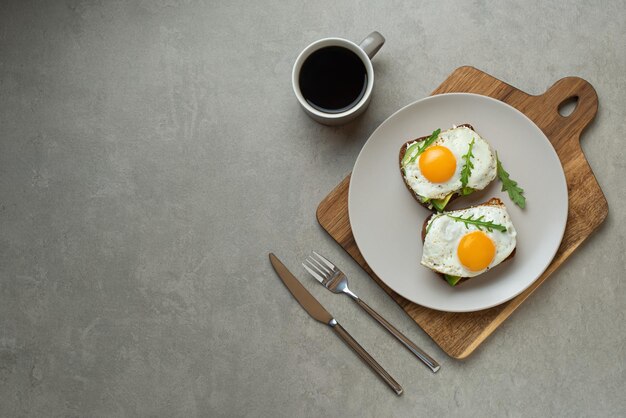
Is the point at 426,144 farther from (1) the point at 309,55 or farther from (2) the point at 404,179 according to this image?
(1) the point at 309,55

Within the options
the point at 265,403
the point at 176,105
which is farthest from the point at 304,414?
the point at 176,105

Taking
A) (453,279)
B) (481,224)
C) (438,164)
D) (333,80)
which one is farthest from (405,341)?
(333,80)

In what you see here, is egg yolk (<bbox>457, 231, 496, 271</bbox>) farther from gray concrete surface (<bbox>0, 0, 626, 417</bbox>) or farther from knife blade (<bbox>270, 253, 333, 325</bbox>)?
knife blade (<bbox>270, 253, 333, 325</bbox>)

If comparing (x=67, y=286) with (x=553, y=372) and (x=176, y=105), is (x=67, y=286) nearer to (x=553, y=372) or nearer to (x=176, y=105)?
(x=176, y=105)

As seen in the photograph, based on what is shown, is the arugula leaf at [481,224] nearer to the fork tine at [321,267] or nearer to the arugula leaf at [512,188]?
the arugula leaf at [512,188]

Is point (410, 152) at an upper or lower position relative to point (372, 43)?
lower

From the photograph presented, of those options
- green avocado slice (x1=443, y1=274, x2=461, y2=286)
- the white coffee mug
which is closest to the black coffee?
the white coffee mug
